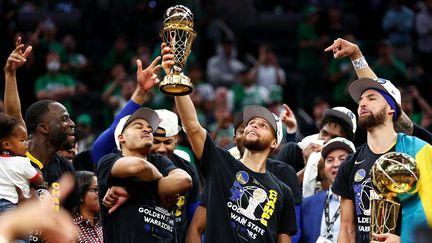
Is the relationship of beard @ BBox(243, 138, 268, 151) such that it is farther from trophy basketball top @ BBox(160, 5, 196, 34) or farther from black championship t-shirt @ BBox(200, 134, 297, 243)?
trophy basketball top @ BBox(160, 5, 196, 34)

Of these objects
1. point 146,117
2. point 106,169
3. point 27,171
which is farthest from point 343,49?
point 27,171

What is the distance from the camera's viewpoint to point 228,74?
1602cm

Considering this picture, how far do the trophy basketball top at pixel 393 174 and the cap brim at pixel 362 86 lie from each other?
1.07 metres

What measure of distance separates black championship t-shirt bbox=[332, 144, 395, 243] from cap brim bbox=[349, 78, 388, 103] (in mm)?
455

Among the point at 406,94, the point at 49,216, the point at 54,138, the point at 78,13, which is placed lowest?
the point at 49,216

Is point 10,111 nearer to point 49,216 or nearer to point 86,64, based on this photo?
point 49,216

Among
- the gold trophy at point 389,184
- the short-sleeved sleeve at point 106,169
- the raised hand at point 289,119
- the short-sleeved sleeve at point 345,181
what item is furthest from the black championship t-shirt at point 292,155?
the gold trophy at point 389,184

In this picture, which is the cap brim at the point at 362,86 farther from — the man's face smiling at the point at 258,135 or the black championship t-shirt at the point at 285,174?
the black championship t-shirt at the point at 285,174

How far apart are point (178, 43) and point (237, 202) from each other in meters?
1.24

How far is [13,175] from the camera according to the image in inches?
268

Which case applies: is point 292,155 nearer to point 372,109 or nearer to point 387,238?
point 372,109

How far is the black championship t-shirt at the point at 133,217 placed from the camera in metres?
6.98

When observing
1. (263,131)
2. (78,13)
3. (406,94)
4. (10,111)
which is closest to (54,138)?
(10,111)

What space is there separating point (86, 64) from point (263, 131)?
29.9 feet
